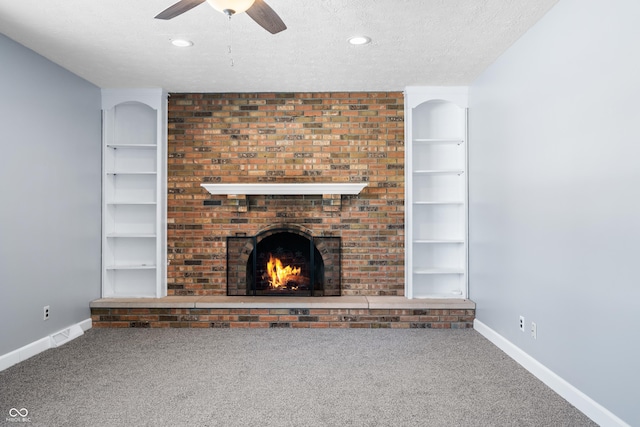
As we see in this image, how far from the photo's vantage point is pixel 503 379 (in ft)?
9.61

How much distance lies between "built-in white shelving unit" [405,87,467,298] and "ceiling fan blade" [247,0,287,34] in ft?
8.46

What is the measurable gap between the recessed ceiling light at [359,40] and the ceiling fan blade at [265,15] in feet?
3.46

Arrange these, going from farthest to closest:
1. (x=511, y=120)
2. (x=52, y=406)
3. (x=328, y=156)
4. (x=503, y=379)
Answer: (x=328, y=156) → (x=511, y=120) → (x=503, y=379) → (x=52, y=406)

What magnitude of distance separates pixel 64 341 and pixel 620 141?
4.42 meters

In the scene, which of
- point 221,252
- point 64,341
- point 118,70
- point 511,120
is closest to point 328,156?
point 221,252

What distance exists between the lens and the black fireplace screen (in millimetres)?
4668

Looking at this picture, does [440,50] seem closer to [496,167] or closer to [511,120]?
[511,120]

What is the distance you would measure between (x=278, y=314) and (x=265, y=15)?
2944 mm

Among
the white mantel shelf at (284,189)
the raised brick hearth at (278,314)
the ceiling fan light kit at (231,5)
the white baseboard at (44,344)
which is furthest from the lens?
the white mantel shelf at (284,189)

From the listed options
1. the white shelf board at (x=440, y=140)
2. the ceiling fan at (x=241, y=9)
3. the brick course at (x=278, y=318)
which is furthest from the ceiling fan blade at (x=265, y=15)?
the brick course at (x=278, y=318)

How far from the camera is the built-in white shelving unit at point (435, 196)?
4625mm

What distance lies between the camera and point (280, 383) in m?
2.87

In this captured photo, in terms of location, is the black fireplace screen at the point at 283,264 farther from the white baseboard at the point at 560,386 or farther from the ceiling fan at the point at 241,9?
the ceiling fan at the point at 241,9

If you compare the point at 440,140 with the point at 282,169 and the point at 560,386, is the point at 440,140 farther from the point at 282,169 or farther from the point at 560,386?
the point at 560,386
